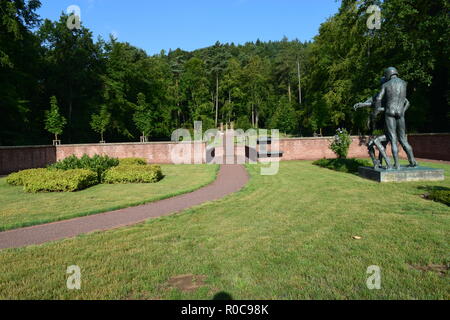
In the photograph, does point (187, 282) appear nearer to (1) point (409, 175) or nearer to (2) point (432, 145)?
(1) point (409, 175)

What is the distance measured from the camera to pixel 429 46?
19.4 m

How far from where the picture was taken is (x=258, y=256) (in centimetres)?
444

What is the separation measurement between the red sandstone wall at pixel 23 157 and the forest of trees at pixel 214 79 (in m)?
7.20

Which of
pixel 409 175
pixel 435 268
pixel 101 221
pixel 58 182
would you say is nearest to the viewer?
pixel 435 268

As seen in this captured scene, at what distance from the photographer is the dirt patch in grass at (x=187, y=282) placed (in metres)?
3.55

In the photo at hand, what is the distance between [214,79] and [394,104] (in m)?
56.5

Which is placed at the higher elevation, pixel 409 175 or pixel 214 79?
pixel 214 79

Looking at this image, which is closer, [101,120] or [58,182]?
[58,182]

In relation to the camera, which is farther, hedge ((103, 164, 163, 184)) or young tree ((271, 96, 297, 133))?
young tree ((271, 96, 297, 133))

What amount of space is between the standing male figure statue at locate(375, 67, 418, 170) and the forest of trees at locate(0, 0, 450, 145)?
11.4m

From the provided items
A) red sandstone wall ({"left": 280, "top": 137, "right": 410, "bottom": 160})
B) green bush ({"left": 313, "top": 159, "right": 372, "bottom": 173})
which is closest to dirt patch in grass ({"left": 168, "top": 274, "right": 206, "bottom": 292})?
green bush ({"left": 313, "top": 159, "right": 372, "bottom": 173})

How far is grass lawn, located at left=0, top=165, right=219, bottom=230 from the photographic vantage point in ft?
23.9

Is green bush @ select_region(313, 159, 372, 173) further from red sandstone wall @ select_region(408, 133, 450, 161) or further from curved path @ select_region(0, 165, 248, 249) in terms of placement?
red sandstone wall @ select_region(408, 133, 450, 161)

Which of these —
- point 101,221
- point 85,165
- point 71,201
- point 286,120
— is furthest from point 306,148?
point 286,120
